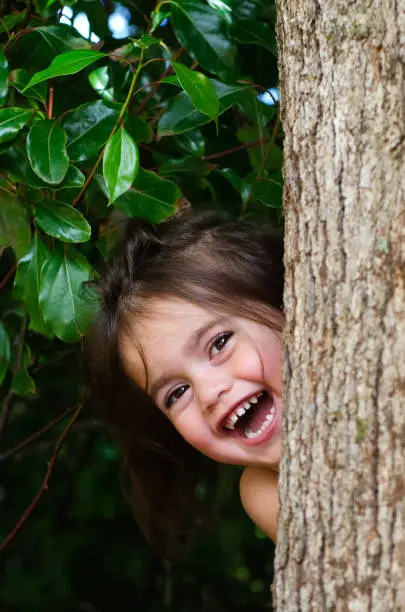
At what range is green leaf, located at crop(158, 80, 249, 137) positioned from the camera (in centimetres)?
164

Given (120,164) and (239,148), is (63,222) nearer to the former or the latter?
(120,164)

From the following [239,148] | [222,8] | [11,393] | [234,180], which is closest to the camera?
[222,8]

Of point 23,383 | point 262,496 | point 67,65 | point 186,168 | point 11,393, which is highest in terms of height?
point 67,65

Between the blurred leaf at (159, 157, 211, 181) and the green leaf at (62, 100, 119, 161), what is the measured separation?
235 millimetres

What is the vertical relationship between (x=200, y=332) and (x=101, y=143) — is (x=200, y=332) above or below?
below

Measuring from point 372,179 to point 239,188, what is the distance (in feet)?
2.82

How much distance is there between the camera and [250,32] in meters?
1.73

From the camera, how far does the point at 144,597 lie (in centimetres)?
349

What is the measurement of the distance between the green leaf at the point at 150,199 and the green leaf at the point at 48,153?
17cm

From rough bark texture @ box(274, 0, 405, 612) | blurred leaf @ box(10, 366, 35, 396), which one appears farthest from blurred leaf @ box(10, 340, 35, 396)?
rough bark texture @ box(274, 0, 405, 612)

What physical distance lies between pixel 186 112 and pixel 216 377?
1.59ft

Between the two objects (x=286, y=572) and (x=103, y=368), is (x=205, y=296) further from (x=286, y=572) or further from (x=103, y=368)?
(x=286, y=572)

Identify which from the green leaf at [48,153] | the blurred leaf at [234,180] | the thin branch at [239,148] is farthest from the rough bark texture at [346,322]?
the thin branch at [239,148]

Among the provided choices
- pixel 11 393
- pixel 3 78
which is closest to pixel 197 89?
pixel 3 78
